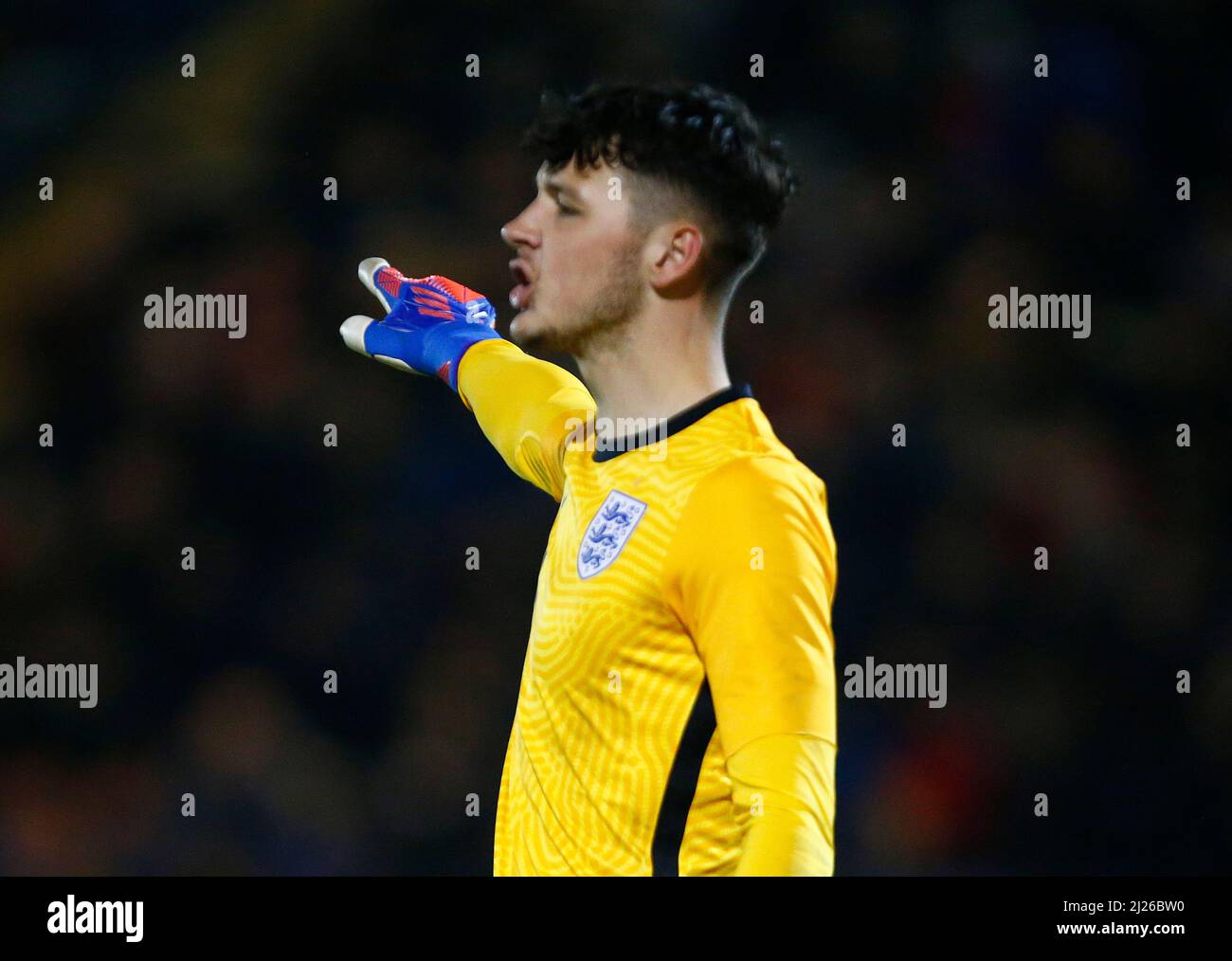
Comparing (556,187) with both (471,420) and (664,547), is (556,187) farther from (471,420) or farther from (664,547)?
(471,420)

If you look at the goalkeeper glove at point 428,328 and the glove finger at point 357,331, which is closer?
the goalkeeper glove at point 428,328

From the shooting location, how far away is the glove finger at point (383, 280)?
9.49ft

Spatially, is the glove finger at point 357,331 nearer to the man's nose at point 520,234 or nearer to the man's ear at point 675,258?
the man's nose at point 520,234

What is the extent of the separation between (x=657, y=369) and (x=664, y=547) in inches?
12.3

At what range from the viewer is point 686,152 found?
214 cm

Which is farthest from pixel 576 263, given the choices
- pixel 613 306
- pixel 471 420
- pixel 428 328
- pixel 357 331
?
pixel 471 420

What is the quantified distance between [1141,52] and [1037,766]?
5.93 feet

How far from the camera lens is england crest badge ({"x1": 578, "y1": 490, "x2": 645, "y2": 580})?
196cm

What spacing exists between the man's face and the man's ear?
0.02m

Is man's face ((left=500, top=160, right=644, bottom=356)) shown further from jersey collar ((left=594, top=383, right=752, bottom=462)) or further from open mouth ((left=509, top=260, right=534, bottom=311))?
jersey collar ((left=594, top=383, right=752, bottom=462))

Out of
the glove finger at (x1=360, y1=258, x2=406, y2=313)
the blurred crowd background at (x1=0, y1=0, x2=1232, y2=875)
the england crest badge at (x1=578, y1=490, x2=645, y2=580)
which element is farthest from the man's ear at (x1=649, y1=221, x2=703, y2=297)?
the blurred crowd background at (x1=0, y1=0, x2=1232, y2=875)

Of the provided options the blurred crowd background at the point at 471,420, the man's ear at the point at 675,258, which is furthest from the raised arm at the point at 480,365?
the blurred crowd background at the point at 471,420

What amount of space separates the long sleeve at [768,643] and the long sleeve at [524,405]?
0.56 m
